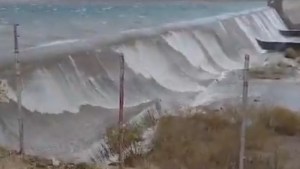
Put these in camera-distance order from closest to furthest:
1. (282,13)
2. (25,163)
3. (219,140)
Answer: (25,163), (219,140), (282,13)

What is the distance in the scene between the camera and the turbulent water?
13.6 metres

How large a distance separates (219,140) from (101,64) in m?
8.25

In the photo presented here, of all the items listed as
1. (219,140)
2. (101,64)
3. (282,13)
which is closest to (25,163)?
(219,140)

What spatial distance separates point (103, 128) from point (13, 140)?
202 centimetres

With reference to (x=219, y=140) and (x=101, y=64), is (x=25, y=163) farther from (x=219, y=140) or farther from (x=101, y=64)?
(x=101, y=64)

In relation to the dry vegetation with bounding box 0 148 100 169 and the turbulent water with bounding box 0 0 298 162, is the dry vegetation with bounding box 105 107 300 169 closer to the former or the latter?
the dry vegetation with bounding box 0 148 100 169

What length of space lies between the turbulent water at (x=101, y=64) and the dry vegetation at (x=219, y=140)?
1.62 m

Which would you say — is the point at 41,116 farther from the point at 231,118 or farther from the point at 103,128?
the point at 231,118

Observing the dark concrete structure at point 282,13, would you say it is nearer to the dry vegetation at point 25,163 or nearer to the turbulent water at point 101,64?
the turbulent water at point 101,64

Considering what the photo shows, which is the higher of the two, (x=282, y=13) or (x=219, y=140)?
(x=282, y=13)

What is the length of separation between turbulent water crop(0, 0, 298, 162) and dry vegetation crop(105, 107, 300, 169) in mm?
1624

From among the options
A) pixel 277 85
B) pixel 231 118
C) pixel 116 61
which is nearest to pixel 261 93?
pixel 277 85

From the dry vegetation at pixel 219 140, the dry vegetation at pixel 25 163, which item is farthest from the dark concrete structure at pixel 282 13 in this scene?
the dry vegetation at pixel 25 163

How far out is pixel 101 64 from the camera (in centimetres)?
1892
